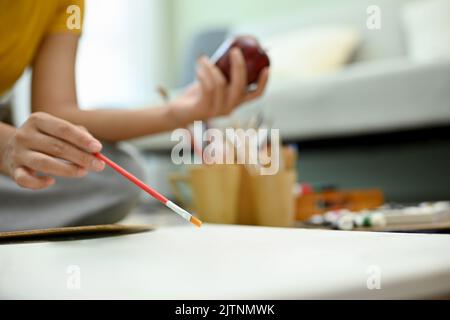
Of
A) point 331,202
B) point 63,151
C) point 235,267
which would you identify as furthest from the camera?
point 331,202

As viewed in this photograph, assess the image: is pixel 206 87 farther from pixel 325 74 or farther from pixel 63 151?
pixel 325 74

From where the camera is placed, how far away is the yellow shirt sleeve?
772 millimetres

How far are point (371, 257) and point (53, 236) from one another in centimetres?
32

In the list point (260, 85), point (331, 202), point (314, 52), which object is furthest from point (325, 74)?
point (260, 85)

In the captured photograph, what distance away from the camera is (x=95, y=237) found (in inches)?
22.5

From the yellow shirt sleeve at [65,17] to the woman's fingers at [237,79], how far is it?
0.22m

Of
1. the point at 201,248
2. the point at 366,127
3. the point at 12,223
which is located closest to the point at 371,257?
the point at 201,248

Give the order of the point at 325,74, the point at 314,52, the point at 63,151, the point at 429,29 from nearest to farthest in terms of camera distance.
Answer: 1. the point at 63,151
2. the point at 325,74
3. the point at 429,29
4. the point at 314,52

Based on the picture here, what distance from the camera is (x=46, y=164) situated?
1.63 feet

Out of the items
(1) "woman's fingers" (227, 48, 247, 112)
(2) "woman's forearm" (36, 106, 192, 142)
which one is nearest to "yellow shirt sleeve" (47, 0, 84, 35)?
(2) "woman's forearm" (36, 106, 192, 142)

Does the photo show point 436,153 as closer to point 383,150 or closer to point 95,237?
point 383,150

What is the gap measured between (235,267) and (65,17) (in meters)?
0.51

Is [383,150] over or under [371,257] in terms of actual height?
over

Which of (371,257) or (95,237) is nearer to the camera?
(371,257)
